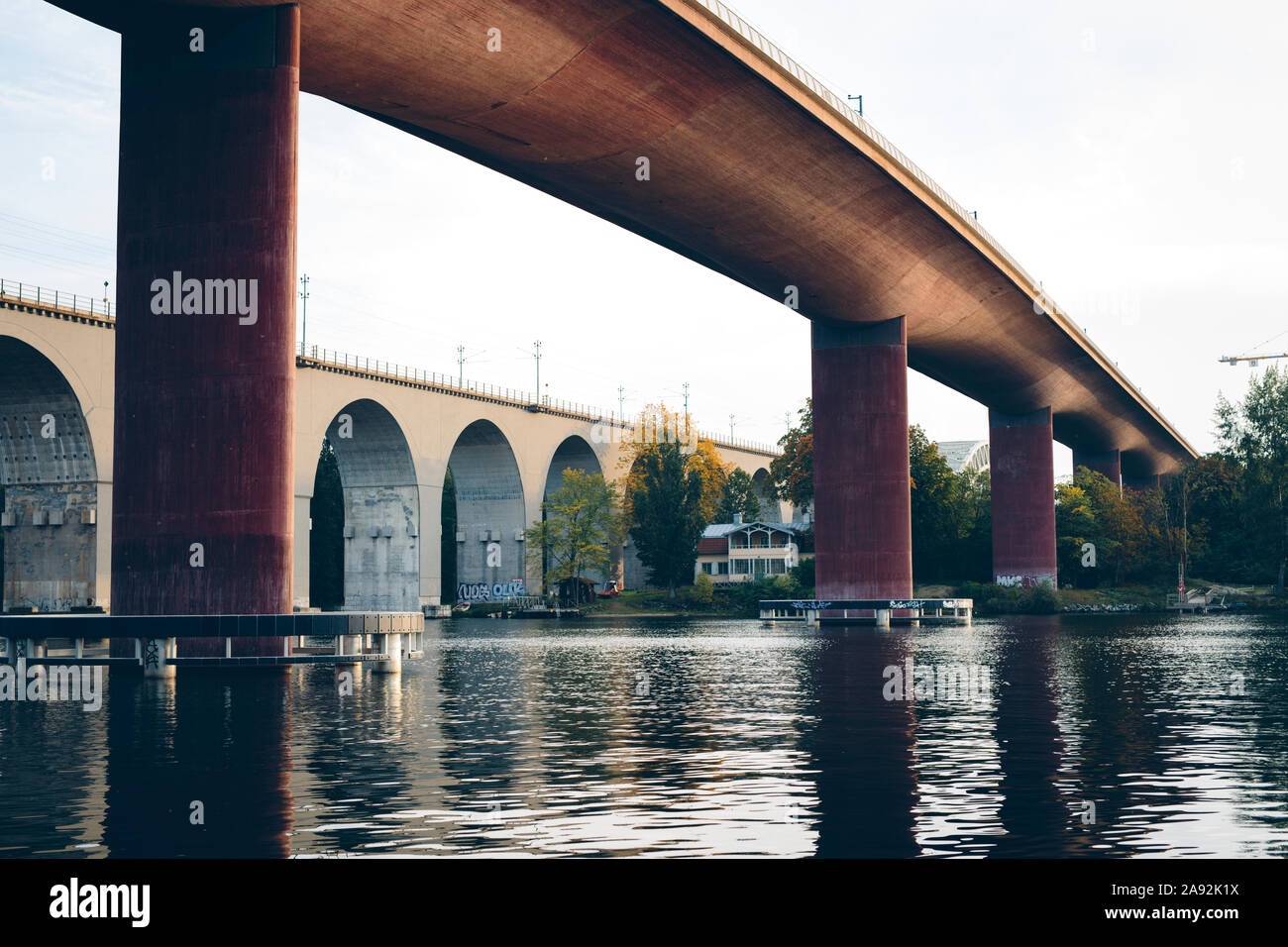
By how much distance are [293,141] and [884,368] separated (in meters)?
39.0

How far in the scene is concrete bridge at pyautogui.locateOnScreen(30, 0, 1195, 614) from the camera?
29344 millimetres

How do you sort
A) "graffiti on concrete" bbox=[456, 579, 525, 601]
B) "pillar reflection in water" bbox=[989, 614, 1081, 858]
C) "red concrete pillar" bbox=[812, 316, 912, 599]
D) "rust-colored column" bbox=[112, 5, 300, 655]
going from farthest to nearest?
"graffiti on concrete" bbox=[456, 579, 525, 601] → "red concrete pillar" bbox=[812, 316, 912, 599] → "rust-colored column" bbox=[112, 5, 300, 655] → "pillar reflection in water" bbox=[989, 614, 1081, 858]

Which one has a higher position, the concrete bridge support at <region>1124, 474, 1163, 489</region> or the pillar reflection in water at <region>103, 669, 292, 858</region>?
the concrete bridge support at <region>1124, 474, 1163, 489</region>

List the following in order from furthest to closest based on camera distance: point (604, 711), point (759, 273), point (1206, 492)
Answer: point (1206, 492) < point (759, 273) < point (604, 711)

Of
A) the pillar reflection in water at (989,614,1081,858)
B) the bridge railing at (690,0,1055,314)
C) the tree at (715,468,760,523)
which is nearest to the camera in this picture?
the pillar reflection in water at (989,614,1081,858)

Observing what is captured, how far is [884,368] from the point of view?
63.7 metres

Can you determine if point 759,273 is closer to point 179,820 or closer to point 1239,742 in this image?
point 1239,742

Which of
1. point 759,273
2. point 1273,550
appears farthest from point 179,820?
point 1273,550

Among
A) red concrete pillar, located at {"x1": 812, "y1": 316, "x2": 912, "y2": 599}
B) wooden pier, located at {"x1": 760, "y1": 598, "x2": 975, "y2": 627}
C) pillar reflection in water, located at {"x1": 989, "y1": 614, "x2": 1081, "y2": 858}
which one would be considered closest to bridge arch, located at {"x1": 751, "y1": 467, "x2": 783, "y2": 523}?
wooden pier, located at {"x1": 760, "y1": 598, "x2": 975, "y2": 627}

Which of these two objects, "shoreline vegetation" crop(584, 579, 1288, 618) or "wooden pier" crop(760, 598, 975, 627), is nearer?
"wooden pier" crop(760, 598, 975, 627)

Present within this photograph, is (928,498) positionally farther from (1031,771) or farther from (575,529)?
(1031,771)

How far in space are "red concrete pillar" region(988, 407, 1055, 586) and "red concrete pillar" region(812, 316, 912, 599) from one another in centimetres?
3332

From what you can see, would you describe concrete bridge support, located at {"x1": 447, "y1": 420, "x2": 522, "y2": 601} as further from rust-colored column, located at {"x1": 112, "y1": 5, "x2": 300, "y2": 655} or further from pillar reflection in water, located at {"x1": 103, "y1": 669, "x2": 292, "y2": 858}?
pillar reflection in water, located at {"x1": 103, "y1": 669, "x2": 292, "y2": 858}

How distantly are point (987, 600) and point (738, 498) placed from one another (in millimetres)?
47483
